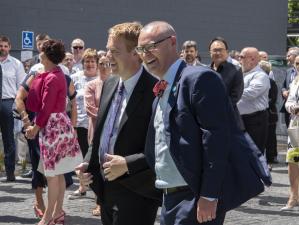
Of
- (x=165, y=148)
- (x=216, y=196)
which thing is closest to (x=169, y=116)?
(x=165, y=148)

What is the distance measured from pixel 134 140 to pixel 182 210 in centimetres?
84

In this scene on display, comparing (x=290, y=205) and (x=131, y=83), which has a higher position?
(x=131, y=83)

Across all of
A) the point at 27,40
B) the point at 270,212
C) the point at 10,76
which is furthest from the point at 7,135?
A: the point at 27,40

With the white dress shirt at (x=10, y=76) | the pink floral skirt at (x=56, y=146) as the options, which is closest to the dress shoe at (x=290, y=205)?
the pink floral skirt at (x=56, y=146)

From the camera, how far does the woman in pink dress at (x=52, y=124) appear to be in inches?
287

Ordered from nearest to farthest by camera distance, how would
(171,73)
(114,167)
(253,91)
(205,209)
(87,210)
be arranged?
(205,209) → (171,73) → (114,167) → (87,210) → (253,91)

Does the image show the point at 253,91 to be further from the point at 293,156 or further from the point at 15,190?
the point at 15,190

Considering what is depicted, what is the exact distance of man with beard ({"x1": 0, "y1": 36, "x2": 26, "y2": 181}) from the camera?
36.4ft

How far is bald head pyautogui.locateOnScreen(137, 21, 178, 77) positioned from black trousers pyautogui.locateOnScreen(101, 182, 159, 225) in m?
0.90

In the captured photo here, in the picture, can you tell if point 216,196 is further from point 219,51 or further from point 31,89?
point 219,51

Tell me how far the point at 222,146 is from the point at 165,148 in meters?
0.37

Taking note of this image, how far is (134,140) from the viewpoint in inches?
184

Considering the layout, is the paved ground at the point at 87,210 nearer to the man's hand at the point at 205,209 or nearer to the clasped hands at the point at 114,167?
the clasped hands at the point at 114,167

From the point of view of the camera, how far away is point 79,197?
942 centimetres
